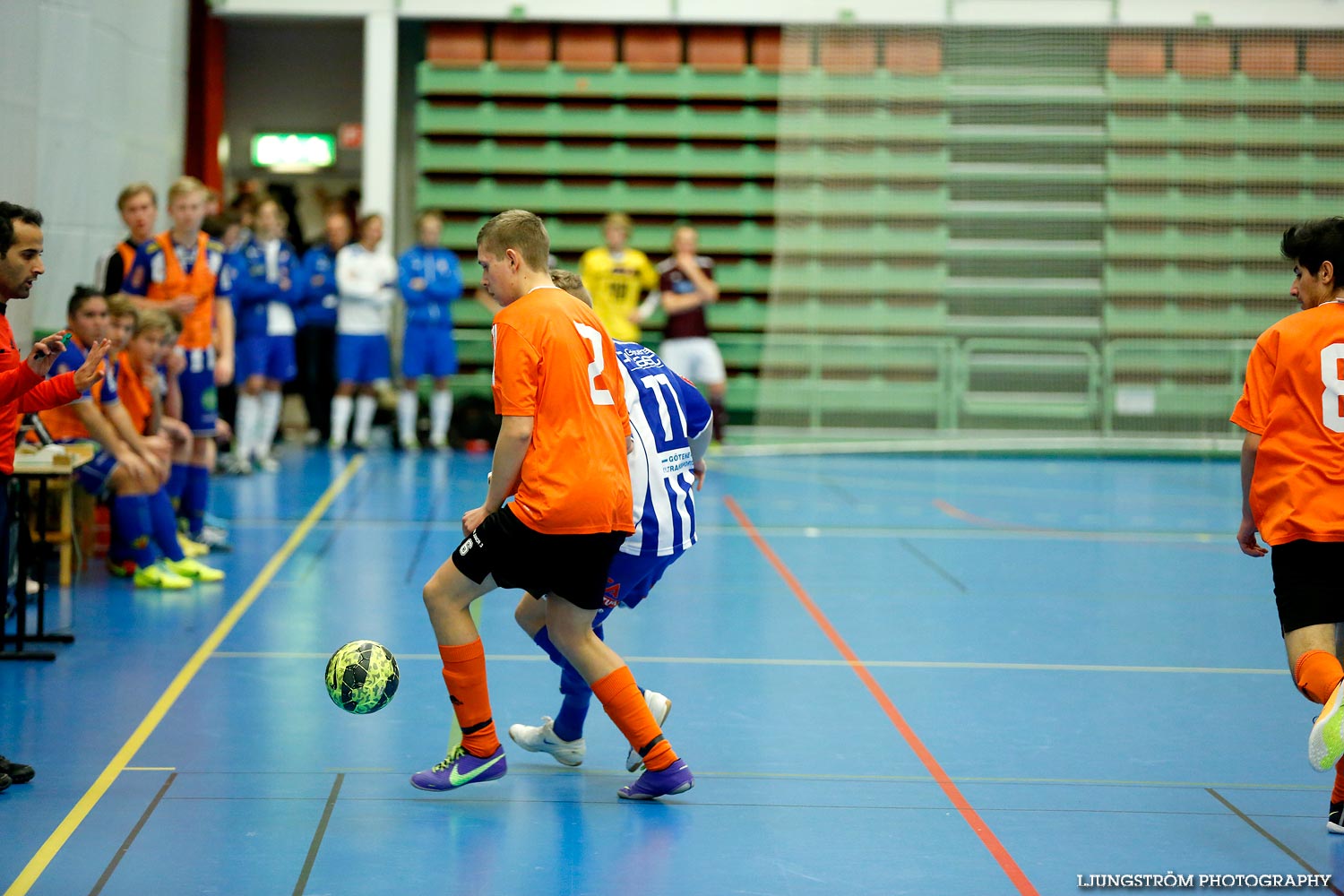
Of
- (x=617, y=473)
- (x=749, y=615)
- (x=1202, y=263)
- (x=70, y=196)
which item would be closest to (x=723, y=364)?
(x=1202, y=263)

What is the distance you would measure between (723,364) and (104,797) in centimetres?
1243

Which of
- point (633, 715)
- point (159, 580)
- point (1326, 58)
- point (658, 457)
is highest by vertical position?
point (1326, 58)

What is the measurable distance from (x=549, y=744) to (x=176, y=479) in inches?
172

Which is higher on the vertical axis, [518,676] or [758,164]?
[758,164]

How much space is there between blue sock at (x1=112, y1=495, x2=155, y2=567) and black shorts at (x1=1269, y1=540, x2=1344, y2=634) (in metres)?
5.56

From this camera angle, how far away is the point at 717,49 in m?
16.7

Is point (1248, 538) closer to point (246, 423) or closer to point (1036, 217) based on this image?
point (246, 423)

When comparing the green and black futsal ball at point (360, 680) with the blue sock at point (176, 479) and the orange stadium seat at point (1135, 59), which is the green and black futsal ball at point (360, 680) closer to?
the blue sock at point (176, 479)

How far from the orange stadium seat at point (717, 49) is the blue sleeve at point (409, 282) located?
4.41m

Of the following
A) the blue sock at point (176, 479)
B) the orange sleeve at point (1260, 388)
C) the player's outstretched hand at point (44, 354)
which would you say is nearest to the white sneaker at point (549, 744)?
the player's outstretched hand at point (44, 354)

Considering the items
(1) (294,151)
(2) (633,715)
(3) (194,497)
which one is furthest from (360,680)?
(1) (294,151)

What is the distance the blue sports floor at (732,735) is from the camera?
3877mm

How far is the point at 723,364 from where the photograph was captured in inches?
643

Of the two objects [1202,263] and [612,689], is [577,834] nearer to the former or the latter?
[612,689]
